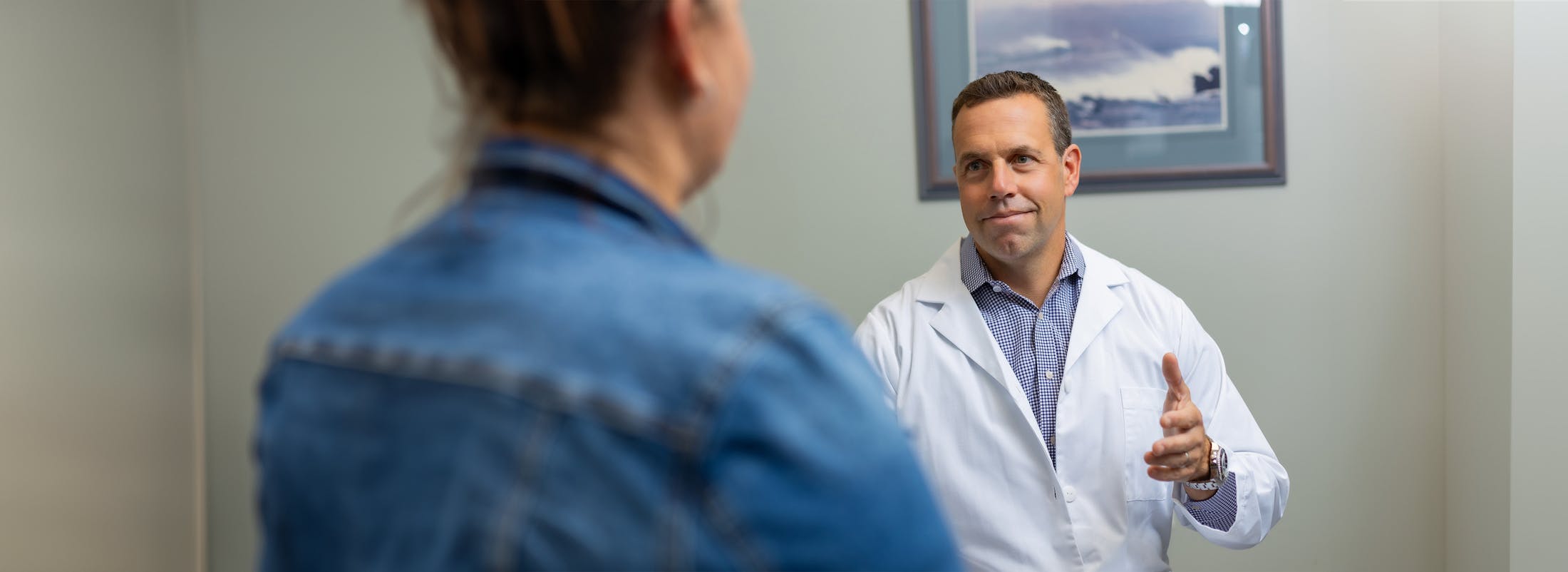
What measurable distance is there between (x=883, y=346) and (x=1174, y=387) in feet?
1.58

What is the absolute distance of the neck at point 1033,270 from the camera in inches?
69.9

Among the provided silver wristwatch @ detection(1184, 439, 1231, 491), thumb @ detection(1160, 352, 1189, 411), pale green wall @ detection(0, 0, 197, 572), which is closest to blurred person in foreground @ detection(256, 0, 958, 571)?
thumb @ detection(1160, 352, 1189, 411)

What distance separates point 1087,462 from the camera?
1.65 metres

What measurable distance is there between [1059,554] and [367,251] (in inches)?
62.9

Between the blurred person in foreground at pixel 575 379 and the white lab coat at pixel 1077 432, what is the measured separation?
1.15 meters

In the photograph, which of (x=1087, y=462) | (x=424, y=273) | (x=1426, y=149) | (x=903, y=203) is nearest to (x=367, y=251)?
(x=903, y=203)

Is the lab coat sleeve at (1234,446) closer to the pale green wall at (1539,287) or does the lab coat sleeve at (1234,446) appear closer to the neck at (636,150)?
the pale green wall at (1539,287)

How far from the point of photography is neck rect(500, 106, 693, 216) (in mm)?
539

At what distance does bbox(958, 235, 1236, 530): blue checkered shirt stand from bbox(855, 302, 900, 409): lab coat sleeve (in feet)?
0.49

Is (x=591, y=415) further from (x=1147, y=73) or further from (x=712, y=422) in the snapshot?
(x=1147, y=73)

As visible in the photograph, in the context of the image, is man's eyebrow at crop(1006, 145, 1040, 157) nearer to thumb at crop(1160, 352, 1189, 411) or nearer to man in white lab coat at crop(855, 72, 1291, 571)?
man in white lab coat at crop(855, 72, 1291, 571)

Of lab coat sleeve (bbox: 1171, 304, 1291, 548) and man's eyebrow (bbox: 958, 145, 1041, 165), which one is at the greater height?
man's eyebrow (bbox: 958, 145, 1041, 165)

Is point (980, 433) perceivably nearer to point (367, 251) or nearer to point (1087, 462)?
point (1087, 462)

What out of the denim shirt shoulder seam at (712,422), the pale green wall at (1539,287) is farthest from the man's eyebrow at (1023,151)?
the denim shirt shoulder seam at (712,422)
